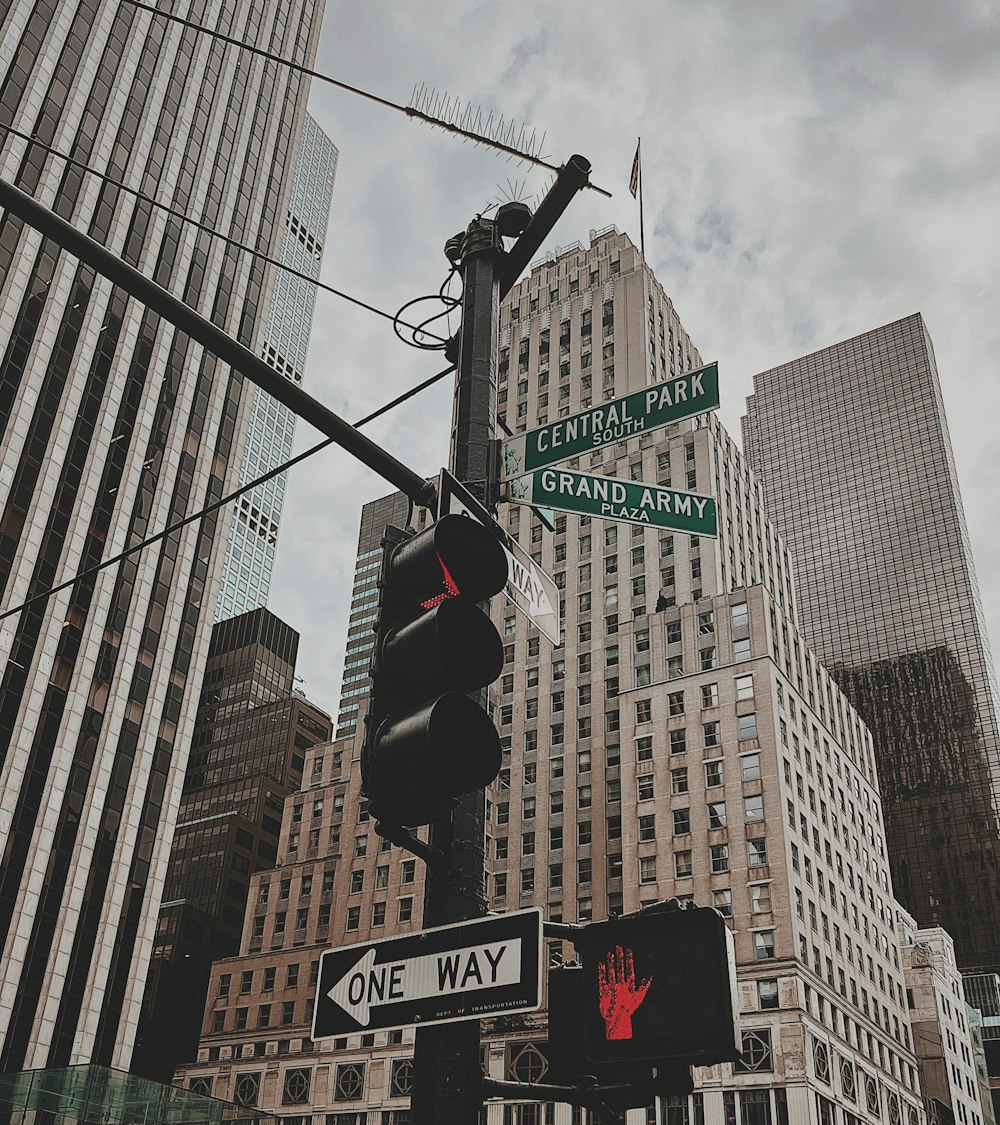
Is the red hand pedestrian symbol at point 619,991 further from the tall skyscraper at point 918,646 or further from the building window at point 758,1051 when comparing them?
the tall skyscraper at point 918,646

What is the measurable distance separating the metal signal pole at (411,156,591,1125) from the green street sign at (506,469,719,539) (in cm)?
25

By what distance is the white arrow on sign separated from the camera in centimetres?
405

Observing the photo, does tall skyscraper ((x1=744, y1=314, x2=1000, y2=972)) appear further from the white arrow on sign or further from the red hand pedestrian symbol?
the white arrow on sign

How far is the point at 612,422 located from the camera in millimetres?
6926

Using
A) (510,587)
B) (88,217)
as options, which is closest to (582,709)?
(88,217)

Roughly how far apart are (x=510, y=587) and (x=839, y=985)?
77.9 meters

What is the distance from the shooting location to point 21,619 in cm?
6675

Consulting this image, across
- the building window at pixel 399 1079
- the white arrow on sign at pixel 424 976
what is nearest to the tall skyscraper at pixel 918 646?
the building window at pixel 399 1079

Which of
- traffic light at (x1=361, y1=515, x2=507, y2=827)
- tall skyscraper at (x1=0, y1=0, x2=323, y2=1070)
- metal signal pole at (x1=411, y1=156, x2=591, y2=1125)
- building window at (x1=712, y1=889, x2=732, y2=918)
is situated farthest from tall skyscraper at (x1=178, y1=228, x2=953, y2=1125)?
traffic light at (x1=361, y1=515, x2=507, y2=827)

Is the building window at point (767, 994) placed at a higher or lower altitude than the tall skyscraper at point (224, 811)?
lower

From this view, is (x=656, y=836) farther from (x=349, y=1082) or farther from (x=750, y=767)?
(x=349, y=1082)

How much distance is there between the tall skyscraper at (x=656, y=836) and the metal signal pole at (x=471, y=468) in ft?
194

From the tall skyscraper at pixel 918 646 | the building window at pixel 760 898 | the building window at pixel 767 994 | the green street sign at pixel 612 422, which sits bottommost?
the green street sign at pixel 612 422

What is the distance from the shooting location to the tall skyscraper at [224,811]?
107 metres
